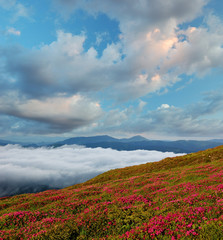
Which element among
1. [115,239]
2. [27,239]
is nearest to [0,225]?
[27,239]

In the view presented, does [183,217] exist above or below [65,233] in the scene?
above

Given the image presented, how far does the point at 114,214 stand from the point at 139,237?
4511mm

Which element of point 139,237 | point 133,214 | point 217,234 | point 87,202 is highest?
point 217,234

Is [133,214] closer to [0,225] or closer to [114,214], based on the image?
[114,214]

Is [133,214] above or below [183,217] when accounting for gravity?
below

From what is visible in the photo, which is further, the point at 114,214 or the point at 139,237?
the point at 114,214

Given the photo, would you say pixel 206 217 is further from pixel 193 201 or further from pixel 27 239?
pixel 27 239

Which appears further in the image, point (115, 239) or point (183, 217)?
point (183, 217)

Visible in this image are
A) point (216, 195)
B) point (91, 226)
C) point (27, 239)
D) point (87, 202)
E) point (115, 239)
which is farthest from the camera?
point (87, 202)

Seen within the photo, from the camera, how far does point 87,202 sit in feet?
54.8

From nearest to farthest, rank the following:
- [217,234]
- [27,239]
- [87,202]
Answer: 1. [217,234]
2. [27,239]
3. [87,202]

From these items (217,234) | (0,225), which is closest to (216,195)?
(217,234)

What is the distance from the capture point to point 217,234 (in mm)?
6316

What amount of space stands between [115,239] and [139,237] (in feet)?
4.44
